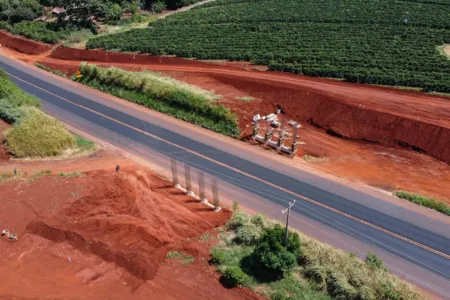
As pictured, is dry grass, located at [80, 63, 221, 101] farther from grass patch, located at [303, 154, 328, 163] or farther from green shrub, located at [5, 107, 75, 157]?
grass patch, located at [303, 154, 328, 163]

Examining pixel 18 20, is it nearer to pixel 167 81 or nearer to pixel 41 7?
pixel 41 7

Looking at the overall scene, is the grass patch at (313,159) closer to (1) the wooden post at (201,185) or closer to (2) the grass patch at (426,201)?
(2) the grass patch at (426,201)

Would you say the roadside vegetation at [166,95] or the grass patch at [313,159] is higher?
the roadside vegetation at [166,95]

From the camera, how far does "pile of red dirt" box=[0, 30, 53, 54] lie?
5800 centimetres

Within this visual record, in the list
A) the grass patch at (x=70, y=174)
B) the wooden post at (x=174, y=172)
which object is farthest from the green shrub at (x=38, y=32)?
the wooden post at (x=174, y=172)

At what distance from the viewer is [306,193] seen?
25047mm

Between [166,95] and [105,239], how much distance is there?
61.7ft

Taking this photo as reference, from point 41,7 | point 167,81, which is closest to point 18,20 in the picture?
point 41,7

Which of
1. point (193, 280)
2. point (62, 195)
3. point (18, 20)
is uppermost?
point (18, 20)

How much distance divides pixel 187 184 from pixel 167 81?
60.6 ft

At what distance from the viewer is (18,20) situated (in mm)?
71812

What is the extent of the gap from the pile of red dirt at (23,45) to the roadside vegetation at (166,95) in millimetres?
16807

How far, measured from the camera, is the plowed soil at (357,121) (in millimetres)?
27578

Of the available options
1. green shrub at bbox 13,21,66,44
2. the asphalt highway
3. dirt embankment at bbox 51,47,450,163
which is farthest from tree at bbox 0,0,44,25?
dirt embankment at bbox 51,47,450,163
